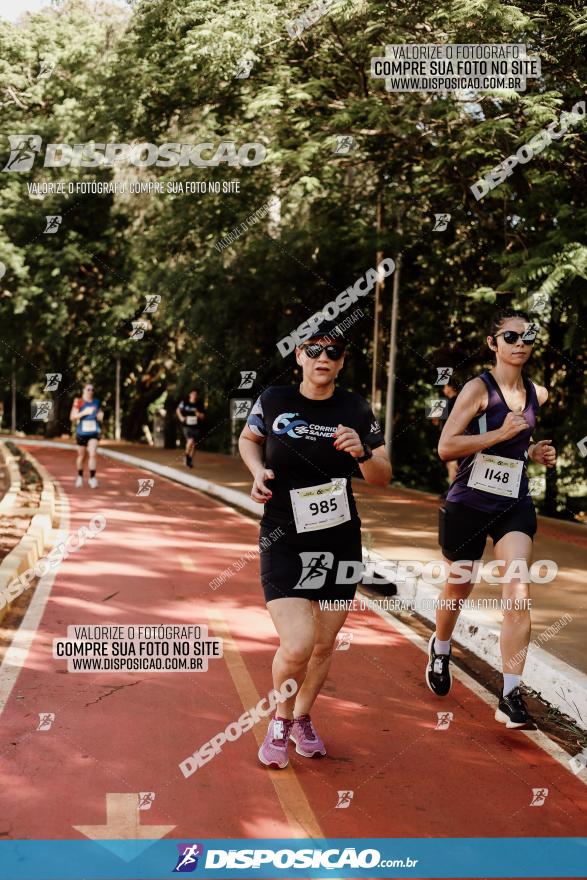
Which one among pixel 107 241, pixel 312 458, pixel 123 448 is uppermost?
pixel 107 241

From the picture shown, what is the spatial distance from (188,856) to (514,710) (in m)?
2.35

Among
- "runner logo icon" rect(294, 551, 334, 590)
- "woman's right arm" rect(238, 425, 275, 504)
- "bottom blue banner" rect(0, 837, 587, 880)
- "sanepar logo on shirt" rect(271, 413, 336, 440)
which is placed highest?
"sanepar logo on shirt" rect(271, 413, 336, 440)

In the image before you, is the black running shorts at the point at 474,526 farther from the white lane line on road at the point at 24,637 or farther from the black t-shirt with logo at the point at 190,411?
the black t-shirt with logo at the point at 190,411

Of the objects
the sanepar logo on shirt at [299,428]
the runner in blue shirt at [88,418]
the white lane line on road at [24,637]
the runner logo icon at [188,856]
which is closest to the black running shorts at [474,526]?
the sanepar logo on shirt at [299,428]

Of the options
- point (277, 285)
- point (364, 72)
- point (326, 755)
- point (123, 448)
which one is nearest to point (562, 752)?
point (326, 755)

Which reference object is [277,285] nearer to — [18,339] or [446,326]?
[446,326]

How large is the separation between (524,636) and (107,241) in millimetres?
35773

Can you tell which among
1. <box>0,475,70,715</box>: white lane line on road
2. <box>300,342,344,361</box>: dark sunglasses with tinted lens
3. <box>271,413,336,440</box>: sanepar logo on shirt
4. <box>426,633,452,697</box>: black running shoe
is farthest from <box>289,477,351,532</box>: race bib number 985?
<box>0,475,70,715</box>: white lane line on road

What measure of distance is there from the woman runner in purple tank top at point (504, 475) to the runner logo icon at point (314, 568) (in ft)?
4.05

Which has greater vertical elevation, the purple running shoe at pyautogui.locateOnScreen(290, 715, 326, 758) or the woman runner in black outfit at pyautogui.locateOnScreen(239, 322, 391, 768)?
the woman runner in black outfit at pyautogui.locateOnScreen(239, 322, 391, 768)

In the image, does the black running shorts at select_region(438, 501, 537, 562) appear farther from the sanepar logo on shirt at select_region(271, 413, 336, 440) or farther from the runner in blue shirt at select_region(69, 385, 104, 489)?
the runner in blue shirt at select_region(69, 385, 104, 489)

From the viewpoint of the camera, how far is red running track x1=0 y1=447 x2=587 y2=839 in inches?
172

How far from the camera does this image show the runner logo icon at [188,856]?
3936mm

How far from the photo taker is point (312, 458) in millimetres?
4820
